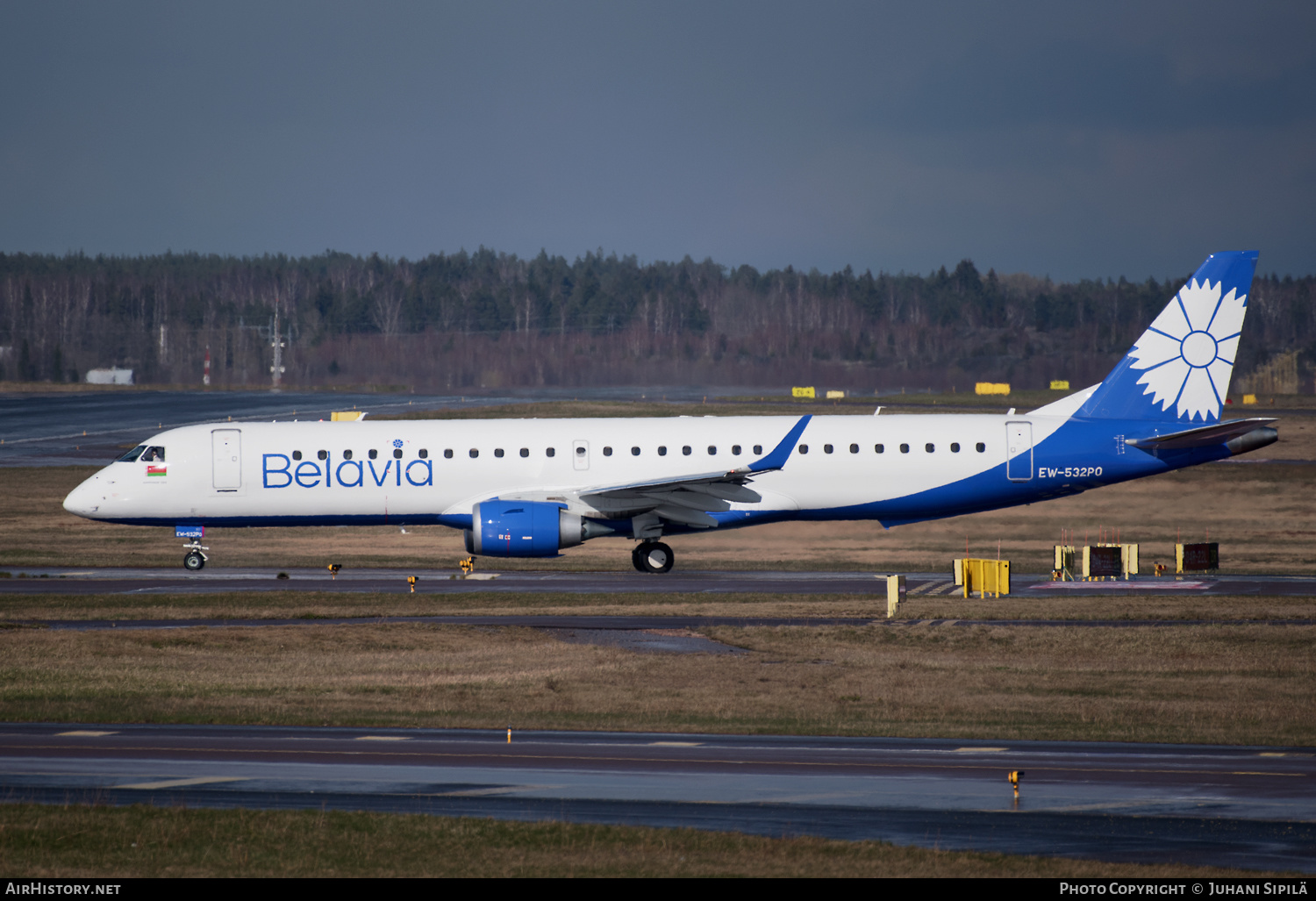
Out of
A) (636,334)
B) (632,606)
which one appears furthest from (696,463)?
(636,334)

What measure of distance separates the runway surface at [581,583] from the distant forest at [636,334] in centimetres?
8015

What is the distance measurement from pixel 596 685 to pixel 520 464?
14.8 meters

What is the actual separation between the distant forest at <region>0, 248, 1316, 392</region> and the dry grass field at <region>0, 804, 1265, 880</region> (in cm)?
10547

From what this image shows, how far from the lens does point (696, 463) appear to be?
122 ft

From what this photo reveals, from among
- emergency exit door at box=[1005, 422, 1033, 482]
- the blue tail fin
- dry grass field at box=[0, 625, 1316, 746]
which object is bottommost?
dry grass field at box=[0, 625, 1316, 746]

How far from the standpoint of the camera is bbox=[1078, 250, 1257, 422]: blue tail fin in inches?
1503

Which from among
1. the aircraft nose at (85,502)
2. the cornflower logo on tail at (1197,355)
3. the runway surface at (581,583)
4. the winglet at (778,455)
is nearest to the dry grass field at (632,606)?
the runway surface at (581,583)

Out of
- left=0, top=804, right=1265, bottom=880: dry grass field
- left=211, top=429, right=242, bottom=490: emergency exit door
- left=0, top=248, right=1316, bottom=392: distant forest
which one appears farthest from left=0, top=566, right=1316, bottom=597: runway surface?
left=0, top=248, right=1316, bottom=392: distant forest

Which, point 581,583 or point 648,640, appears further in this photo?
point 581,583

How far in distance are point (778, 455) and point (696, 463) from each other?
227 centimetres

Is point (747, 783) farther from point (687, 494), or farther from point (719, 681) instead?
point (687, 494)

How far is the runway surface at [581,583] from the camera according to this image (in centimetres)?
3478

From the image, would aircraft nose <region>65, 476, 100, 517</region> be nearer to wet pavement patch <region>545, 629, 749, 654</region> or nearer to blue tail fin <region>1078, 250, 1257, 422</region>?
wet pavement patch <region>545, 629, 749, 654</region>

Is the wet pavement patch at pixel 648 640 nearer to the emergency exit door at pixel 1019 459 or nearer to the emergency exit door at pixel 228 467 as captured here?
the emergency exit door at pixel 1019 459
